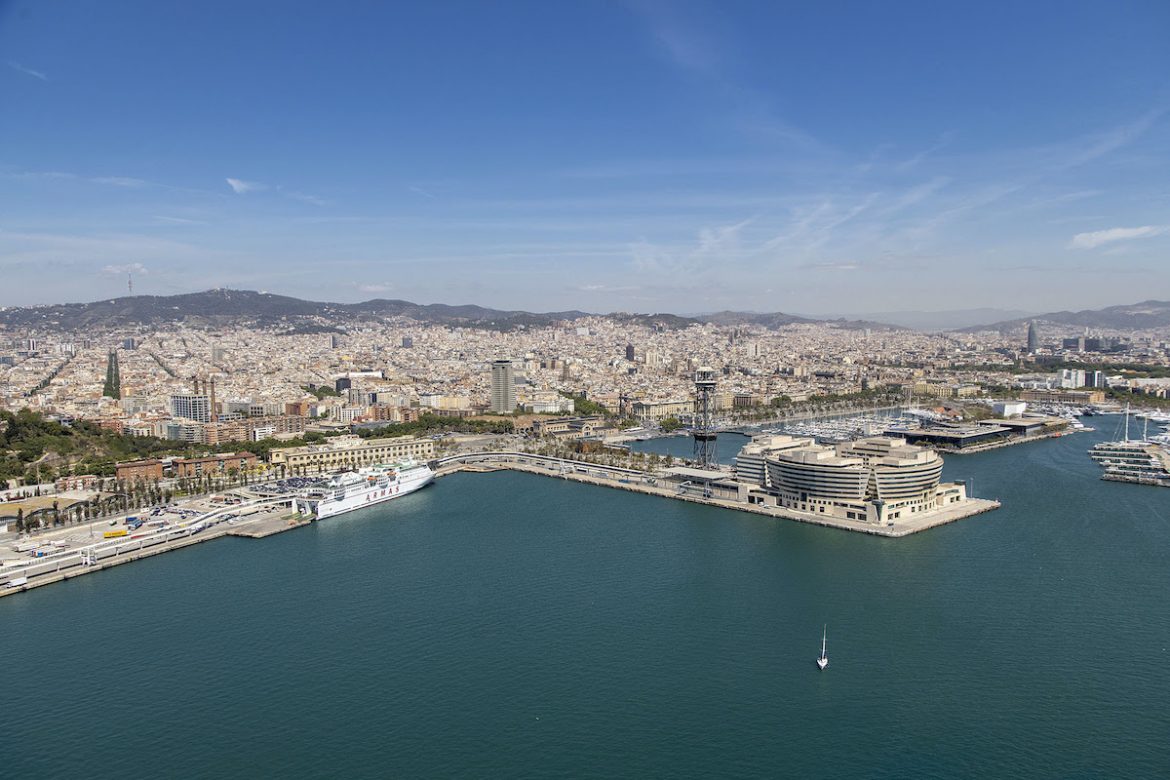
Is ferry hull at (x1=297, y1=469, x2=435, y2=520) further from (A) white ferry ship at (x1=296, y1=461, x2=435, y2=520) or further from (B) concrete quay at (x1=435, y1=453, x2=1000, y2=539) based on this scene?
(B) concrete quay at (x1=435, y1=453, x2=1000, y2=539)

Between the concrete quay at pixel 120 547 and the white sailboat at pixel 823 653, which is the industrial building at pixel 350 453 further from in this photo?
the white sailboat at pixel 823 653

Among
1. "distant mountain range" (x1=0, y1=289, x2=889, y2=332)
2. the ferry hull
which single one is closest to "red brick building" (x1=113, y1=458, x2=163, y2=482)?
the ferry hull

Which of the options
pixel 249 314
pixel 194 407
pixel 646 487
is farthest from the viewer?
pixel 249 314

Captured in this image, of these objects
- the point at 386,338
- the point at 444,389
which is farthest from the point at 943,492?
the point at 386,338

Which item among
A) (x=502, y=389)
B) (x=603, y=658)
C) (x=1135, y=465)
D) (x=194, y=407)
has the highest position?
(x=502, y=389)

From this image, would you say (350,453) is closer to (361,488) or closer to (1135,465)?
(361,488)

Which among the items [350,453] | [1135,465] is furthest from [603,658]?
[1135,465]

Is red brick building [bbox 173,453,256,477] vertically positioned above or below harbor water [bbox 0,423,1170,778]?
above
